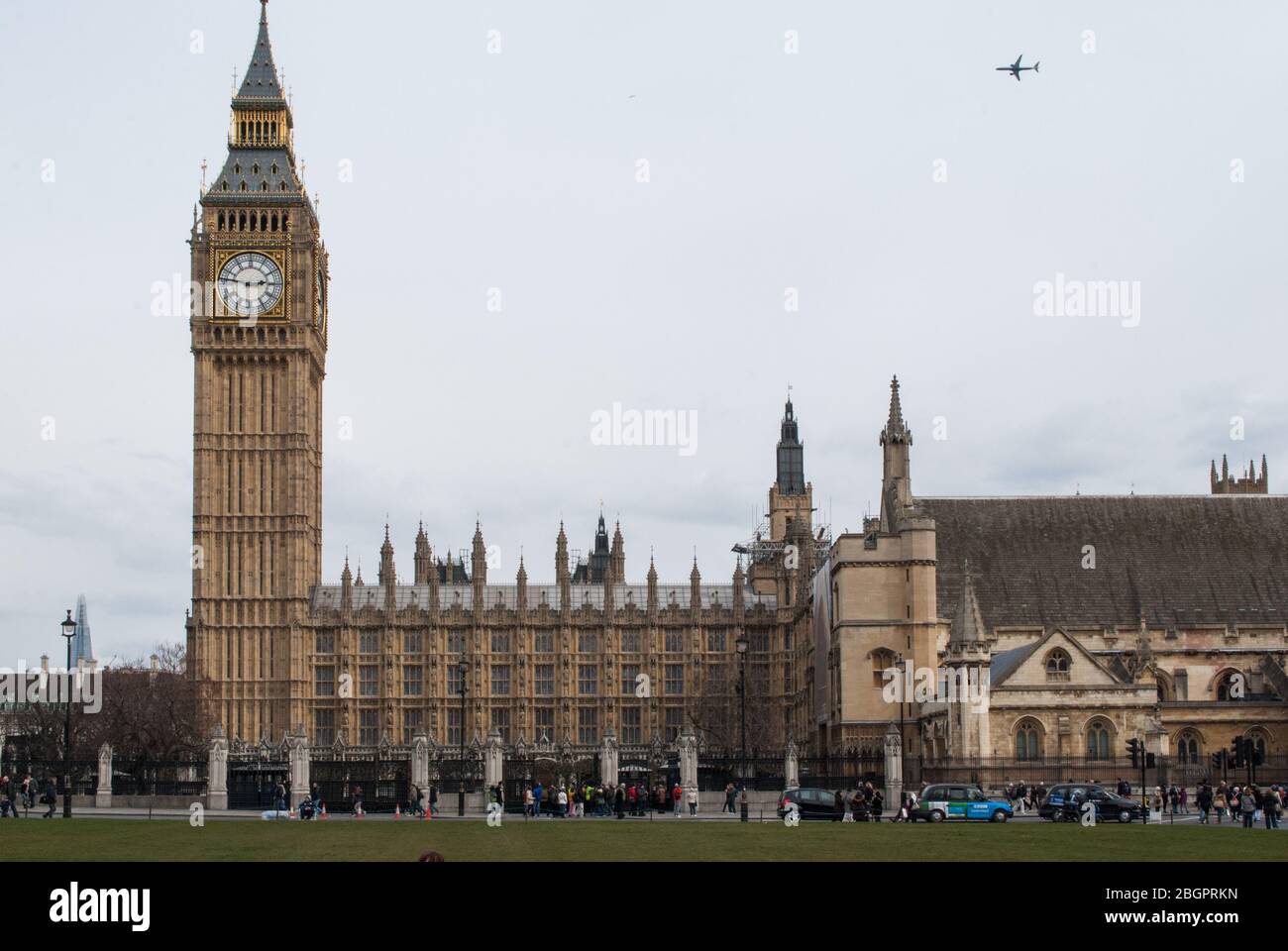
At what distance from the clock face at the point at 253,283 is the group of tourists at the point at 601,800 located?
51.8 meters

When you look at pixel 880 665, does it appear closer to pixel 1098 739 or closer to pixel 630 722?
pixel 1098 739

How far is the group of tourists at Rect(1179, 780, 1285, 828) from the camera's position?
1515 inches

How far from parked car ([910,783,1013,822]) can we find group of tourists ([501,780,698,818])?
789 centimetres

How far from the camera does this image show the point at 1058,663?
5888 cm

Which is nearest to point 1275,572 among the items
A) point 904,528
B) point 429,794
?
point 904,528

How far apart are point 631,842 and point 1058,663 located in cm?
3043

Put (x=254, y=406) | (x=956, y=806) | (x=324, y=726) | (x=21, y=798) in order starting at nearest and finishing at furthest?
(x=956, y=806) → (x=21, y=798) → (x=324, y=726) → (x=254, y=406)

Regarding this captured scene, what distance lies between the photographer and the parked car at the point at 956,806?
42.7m

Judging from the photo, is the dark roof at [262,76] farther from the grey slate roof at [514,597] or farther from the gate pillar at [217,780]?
the gate pillar at [217,780]

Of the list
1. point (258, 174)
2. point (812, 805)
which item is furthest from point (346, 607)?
point (812, 805)

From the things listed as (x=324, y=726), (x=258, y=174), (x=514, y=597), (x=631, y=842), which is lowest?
(x=631, y=842)

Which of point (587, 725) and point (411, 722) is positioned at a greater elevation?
point (411, 722)

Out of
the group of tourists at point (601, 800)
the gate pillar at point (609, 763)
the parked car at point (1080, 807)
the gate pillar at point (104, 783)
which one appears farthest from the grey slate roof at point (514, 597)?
the parked car at point (1080, 807)
